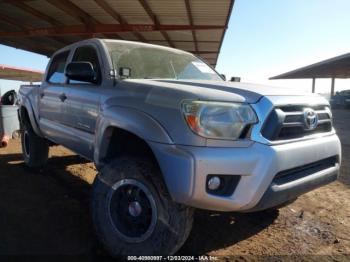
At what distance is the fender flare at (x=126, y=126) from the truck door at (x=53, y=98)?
135 cm

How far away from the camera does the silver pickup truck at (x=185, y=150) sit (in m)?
2.74

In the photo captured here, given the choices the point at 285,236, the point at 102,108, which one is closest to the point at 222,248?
the point at 285,236

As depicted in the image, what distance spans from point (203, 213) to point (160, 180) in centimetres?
158

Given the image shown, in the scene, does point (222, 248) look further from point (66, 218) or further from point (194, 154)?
point (66, 218)

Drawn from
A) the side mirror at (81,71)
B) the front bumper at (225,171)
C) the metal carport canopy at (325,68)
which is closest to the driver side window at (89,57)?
the side mirror at (81,71)

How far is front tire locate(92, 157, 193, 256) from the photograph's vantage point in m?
2.92

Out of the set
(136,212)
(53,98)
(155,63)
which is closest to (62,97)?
(53,98)

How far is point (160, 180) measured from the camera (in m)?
3.03

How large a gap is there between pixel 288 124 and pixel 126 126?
1.27 metres

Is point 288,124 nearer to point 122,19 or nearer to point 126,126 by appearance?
point 126,126

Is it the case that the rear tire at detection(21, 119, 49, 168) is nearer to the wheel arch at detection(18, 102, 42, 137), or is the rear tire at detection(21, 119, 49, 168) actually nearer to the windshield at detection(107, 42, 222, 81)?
the wheel arch at detection(18, 102, 42, 137)

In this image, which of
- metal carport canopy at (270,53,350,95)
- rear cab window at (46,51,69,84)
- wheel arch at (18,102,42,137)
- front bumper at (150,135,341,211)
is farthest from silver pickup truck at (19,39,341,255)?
metal carport canopy at (270,53,350,95)

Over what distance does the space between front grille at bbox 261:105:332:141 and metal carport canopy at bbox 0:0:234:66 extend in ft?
Answer: 29.0

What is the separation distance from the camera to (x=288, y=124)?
9.90ft
